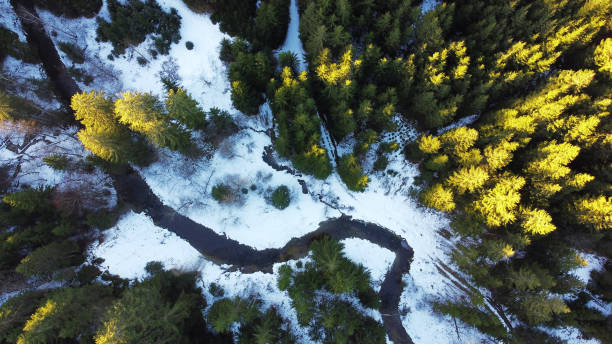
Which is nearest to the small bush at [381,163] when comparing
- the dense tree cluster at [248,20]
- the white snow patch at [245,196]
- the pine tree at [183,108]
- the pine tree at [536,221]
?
the white snow patch at [245,196]

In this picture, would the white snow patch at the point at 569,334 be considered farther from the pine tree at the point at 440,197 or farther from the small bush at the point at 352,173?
the small bush at the point at 352,173

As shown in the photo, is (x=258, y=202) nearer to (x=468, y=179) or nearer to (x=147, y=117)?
(x=147, y=117)

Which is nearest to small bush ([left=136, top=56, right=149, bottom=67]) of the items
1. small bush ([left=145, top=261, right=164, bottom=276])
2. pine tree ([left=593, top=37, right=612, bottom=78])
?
small bush ([left=145, top=261, right=164, bottom=276])

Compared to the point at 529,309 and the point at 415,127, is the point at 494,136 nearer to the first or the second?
the point at 415,127


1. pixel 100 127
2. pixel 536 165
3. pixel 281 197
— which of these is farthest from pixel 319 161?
pixel 100 127

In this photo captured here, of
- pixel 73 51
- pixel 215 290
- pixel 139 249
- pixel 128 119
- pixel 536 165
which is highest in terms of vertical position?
pixel 73 51

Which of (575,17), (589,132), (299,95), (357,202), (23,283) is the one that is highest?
(575,17)

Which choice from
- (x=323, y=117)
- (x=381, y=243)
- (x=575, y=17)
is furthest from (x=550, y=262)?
(x=323, y=117)
